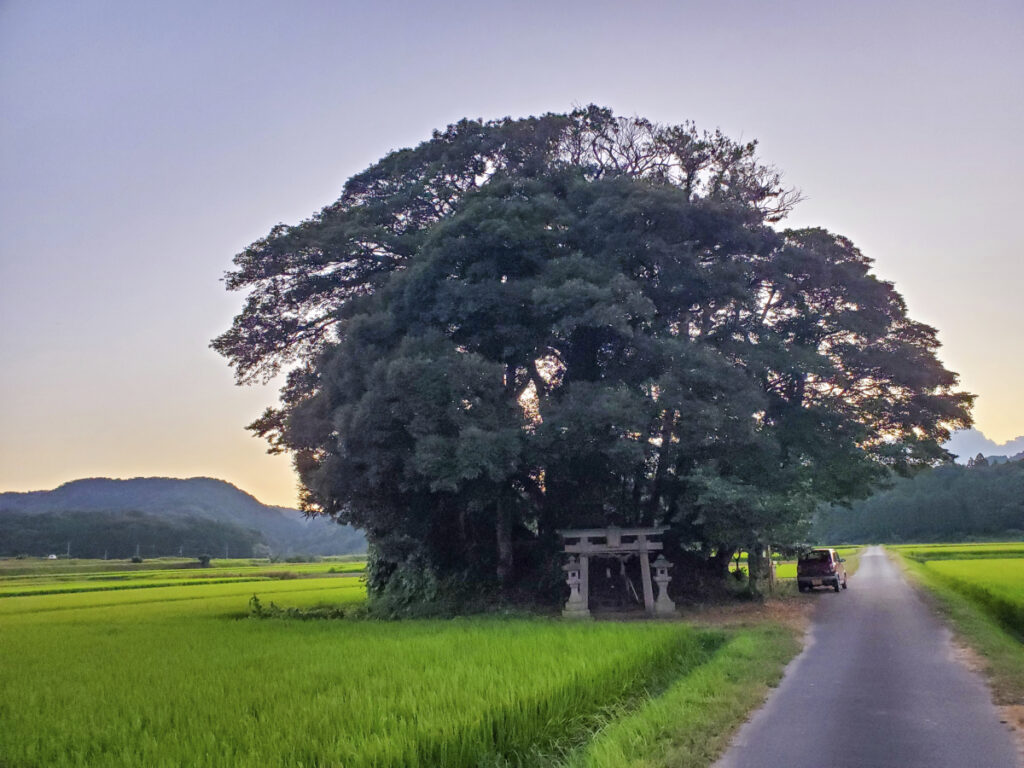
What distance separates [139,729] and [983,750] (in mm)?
8143

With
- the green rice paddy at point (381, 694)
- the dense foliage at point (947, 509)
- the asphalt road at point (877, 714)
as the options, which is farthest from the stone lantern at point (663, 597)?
the dense foliage at point (947, 509)

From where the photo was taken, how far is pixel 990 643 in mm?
14070

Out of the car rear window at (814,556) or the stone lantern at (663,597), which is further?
the car rear window at (814,556)

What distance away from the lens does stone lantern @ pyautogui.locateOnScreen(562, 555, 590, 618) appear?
19703mm

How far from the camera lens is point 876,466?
2408cm

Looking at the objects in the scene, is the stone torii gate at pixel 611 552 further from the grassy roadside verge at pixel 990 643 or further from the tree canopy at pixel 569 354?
the grassy roadside verge at pixel 990 643

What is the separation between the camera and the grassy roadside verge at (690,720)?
708cm

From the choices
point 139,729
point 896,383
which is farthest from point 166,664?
point 896,383

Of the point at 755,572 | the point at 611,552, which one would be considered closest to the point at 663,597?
the point at 611,552

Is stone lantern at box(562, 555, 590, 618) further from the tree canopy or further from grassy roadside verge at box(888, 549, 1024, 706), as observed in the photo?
grassy roadside verge at box(888, 549, 1024, 706)

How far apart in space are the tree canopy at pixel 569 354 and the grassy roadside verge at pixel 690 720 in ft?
23.8

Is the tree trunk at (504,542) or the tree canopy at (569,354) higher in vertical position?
the tree canopy at (569,354)

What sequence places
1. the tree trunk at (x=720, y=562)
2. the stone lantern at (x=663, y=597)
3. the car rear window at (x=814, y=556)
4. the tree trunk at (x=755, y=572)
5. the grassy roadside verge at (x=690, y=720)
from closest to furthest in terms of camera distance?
1. the grassy roadside verge at (x=690, y=720)
2. the stone lantern at (x=663, y=597)
3. the tree trunk at (x=755, y=572)
4. the tree trunk at (x=720, y=562)
5. the car rear window at (x=814, y=556)

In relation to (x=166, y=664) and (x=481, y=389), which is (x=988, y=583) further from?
(x=166, y=664)
